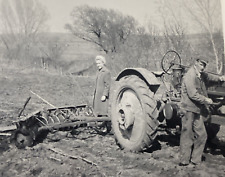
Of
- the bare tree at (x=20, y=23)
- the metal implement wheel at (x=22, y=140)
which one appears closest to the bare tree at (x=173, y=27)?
the bare tree at (x=20, y=23)

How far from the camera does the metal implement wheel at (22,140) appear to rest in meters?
3.49

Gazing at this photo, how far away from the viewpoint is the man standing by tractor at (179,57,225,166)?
8.85 ft

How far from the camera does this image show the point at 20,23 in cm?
391

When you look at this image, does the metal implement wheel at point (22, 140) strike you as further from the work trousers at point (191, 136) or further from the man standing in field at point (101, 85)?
the work trousers at point (191, 136)

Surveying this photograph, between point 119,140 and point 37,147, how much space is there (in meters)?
1.15

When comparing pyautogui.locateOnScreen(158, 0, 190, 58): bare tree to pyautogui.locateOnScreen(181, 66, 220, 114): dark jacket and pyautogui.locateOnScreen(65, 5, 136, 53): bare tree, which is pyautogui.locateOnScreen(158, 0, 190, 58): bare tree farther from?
pyautogui.locateOnScreen(181, 66, 220, 114): dark jacket

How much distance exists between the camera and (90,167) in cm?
279

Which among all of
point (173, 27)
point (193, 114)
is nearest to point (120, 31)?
point (173, 27)

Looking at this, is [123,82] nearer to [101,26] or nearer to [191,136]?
[101,26]

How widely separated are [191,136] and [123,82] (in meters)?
1.06

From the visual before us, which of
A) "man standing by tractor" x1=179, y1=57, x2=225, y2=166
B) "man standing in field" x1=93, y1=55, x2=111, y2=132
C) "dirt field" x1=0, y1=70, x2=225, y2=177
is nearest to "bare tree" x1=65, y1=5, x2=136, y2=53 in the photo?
"man standing in field" x1=93, y1=55, x2=111, y2=132

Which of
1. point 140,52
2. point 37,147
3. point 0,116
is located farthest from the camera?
point 0,116

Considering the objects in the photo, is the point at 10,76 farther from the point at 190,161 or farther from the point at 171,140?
the point at 190,161

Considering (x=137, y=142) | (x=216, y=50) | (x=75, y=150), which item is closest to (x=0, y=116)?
(x=75, y=150)
